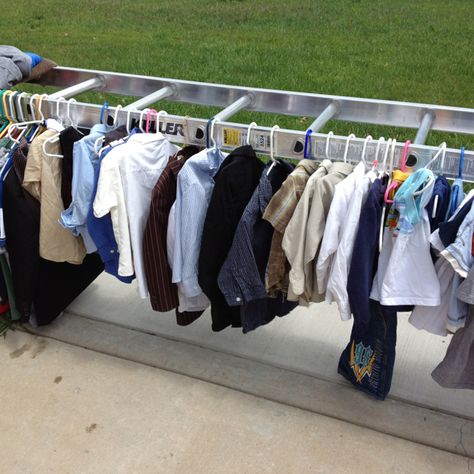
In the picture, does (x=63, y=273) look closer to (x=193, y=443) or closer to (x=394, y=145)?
(x=193, y=443)

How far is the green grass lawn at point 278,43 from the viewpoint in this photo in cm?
729

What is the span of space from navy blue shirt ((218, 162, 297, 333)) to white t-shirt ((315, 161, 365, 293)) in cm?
28

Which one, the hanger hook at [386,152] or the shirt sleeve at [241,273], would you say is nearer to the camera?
the hanger hook at [386,152]

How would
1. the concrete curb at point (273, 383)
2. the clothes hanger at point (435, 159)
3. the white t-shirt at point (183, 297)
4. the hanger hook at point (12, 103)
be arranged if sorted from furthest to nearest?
the hanger hook at point (12, 103), the concrete curb at point (273, 383), the white t-shirt at point (183, 297), the clothes hanger at point (435, 159)

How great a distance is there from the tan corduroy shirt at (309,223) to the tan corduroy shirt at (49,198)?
123cm

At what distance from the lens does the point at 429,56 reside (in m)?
8.30

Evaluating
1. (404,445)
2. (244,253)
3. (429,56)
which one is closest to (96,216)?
(244,253)

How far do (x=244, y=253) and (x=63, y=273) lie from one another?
1522 mm

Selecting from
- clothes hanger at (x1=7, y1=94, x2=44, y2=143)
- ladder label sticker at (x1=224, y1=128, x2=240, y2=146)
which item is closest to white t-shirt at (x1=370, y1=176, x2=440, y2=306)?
ladder label sticker at (x1=224, y1=128, x2=240, y2=146)

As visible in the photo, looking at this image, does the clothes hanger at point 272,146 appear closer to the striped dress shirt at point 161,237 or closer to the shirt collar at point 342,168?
the shirt collar at point 342,168

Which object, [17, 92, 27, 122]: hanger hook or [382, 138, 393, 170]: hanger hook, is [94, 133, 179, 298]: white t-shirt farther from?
[382, 138, 393, 170]: hanger hook

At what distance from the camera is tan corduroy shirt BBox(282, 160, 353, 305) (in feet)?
7.94

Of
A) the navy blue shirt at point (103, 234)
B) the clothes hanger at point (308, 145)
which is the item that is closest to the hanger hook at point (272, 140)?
the clothes hanger at point (308, 145)

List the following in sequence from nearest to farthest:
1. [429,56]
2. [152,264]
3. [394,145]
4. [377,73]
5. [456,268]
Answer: [456,268], [394,145], [152,264], [377,73], [429,56]
